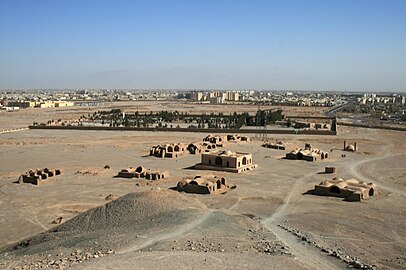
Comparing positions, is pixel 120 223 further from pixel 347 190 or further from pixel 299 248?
pixel 347 190

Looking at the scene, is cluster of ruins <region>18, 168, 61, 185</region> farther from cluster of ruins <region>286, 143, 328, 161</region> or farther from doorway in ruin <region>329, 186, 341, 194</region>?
cluster of ruins <region>286, 143, 328, 161</region>

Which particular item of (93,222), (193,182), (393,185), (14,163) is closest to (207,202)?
(193,182)

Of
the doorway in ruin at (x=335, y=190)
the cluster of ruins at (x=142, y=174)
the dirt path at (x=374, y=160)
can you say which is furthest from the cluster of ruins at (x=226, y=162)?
the doorway in ruin at (x=335, y=190)

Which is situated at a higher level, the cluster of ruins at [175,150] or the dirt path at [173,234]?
the dirt path at [173,234]

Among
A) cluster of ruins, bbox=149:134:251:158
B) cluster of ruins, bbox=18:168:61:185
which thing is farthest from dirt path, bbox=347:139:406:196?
cluster of ruins, bbox=18:168:61:185

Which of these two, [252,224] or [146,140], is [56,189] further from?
[146,140]

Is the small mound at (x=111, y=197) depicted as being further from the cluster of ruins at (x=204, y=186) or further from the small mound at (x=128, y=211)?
the small mound at (x=128, y=211)
